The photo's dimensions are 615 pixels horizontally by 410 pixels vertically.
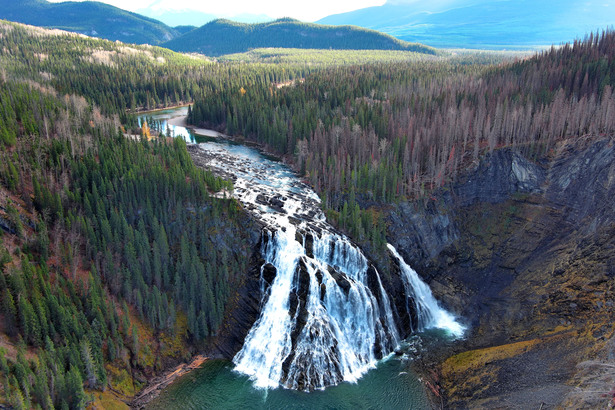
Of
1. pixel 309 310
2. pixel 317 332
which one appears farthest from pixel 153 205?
pixel 317 332

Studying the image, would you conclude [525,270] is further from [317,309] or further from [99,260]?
[99,260]

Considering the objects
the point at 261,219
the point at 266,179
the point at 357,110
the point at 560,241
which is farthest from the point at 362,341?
the point at 357,110

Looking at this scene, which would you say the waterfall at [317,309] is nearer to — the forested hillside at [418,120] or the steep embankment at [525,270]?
the steep embankment at [525,270]

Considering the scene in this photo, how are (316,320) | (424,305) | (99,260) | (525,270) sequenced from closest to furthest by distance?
1. (316,320)
2. (99,260)
3. (424,305)
4. (525,270)

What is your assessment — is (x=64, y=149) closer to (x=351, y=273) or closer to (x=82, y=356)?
(x=82, y=356)

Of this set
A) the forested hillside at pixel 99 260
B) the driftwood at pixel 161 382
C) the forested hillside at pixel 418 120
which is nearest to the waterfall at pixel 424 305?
the forested hillside at pixel 418 120

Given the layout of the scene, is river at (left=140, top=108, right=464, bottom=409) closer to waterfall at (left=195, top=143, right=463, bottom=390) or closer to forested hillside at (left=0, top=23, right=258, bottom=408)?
waterfall at (left=195, top=143, right=463, bottom=390)

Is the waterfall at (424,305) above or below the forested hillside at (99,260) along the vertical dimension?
below
